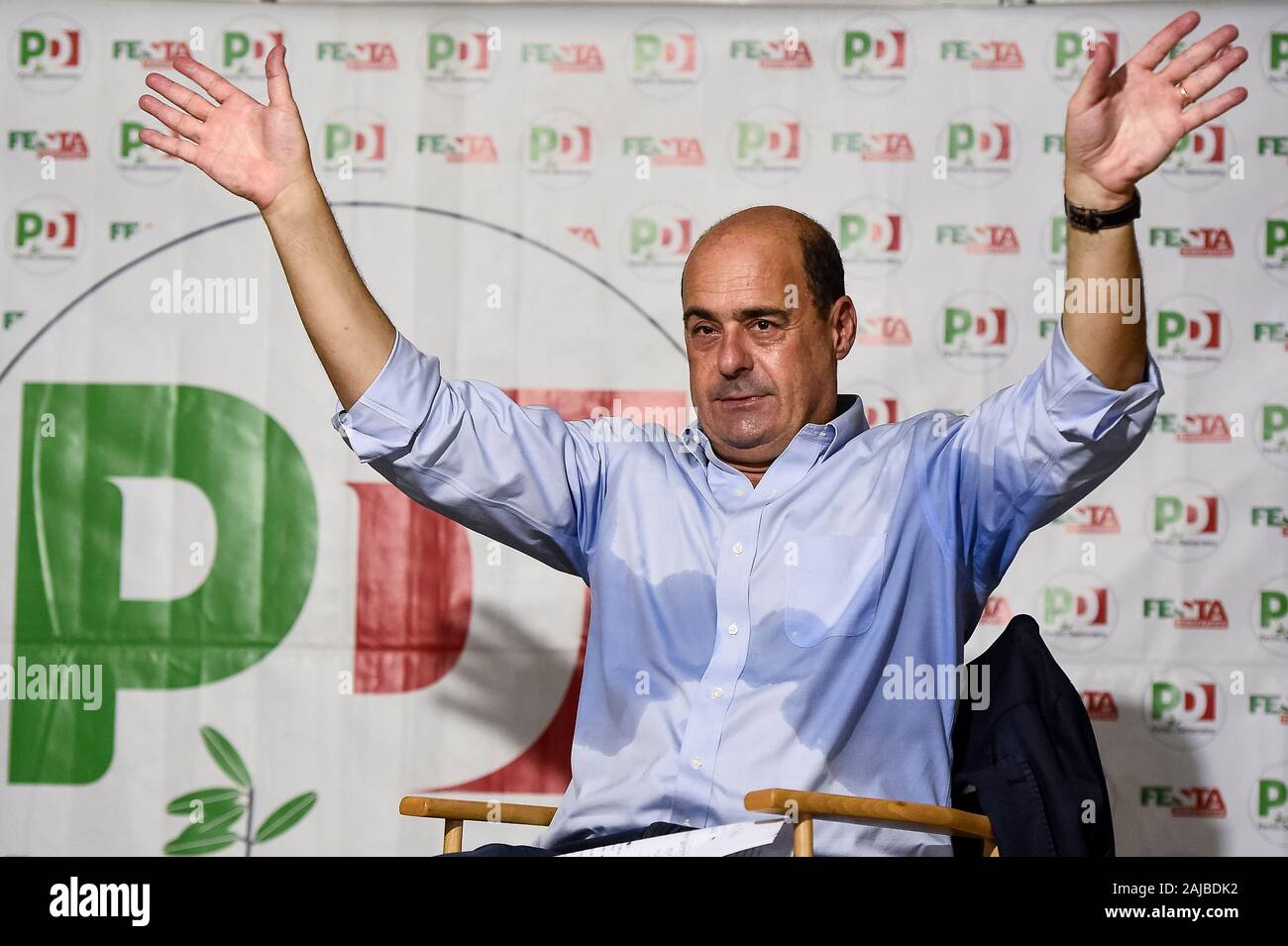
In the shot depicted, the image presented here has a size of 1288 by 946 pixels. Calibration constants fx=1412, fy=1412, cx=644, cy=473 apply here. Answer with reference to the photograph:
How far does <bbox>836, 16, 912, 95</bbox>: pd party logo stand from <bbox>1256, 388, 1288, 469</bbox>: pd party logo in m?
1.15

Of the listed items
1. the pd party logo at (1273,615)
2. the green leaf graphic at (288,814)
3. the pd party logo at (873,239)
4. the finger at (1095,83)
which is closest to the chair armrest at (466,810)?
the green leaf graphic at (288,814)

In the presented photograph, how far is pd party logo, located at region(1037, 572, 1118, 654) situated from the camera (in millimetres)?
3254

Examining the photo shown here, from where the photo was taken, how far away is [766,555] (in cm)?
226

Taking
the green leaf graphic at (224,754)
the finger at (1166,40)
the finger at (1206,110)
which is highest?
the finger at (1166,40)

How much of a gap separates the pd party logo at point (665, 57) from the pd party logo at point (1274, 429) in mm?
1540

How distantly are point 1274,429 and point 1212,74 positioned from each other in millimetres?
1595

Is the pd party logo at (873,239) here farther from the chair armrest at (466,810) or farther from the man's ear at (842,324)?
the chair armrest at (466,810)

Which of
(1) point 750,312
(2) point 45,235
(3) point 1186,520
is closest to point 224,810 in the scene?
(2) point 45,235

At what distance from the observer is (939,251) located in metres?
3.33

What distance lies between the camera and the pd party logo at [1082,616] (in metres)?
3.25

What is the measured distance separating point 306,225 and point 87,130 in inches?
65.3

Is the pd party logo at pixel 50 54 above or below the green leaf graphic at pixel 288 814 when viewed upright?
above

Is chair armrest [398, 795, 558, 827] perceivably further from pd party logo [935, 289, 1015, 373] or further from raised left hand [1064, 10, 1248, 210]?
pd party logo [935, 289, 1015, 373]

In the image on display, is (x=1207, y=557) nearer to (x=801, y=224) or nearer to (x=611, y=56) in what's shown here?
(x=801, y=224)
